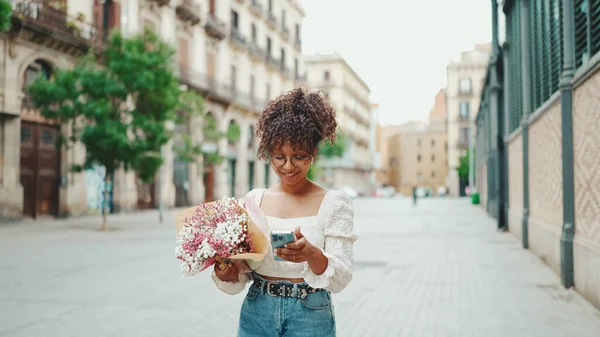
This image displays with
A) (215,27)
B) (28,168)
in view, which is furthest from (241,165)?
(28,168)

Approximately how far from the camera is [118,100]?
19.6m

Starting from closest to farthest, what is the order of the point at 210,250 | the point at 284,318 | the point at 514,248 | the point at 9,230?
the point at 210,250
the point at 284,318
the point at 514,248
the point at 9,230

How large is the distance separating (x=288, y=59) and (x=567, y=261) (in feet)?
148

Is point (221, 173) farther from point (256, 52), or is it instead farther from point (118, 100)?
point (118, 100)

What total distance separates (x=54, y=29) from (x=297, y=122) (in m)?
23.1

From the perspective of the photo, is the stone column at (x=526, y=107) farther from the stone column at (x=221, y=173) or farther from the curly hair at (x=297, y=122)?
the stone column at (x=221, y=173)

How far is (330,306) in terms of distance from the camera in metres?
2.46

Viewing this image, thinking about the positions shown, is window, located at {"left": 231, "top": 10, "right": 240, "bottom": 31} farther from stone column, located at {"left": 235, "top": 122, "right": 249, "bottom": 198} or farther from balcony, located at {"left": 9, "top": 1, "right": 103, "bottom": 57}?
balcony, located at {"left": 9, "top": 1, "right": 103, "bottom": 57}

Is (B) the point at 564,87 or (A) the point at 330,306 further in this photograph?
(B) the point at 564,87

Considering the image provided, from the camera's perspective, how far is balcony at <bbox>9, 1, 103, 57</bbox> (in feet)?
70.4

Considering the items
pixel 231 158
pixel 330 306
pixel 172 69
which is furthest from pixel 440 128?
pixel 330 306

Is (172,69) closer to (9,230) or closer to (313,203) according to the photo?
(9,230)

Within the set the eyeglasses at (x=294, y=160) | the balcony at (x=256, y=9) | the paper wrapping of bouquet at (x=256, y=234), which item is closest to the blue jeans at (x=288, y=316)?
the paper wrapping of bouquet at (x=256, y=234)

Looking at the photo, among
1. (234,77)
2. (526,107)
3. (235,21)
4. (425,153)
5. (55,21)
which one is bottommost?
(526,107)
